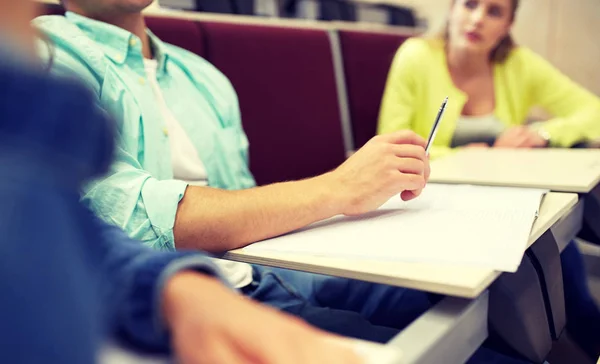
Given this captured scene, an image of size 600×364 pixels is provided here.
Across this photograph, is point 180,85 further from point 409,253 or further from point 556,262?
point 556,262

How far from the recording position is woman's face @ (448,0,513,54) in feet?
5.83

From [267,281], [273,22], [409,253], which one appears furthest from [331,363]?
[273,22]

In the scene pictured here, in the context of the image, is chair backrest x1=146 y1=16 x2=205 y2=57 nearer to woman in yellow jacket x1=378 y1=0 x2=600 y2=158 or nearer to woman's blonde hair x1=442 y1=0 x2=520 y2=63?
woman in yellow jacket x1=378 y1=0 x2=600 y2=158

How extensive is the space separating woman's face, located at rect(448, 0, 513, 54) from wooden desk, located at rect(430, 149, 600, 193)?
539mm

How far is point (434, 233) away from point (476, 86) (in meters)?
1.34

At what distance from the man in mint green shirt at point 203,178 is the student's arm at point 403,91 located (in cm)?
70

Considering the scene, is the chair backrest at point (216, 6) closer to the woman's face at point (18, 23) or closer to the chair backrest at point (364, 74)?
the chair backrest at point (364, 74)

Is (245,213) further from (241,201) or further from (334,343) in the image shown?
(334,343)

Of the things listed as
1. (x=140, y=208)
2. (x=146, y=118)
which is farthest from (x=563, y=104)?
(x=140, y=208)

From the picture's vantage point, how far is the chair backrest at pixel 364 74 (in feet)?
6.79

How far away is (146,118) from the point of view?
0.94 m

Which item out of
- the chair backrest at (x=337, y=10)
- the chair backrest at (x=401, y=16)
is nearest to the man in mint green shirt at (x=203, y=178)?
the chair backrest at (x=337, y=10)

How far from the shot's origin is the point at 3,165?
269 millimetres

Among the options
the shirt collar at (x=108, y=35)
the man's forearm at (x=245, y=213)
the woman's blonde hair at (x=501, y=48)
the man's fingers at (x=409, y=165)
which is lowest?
the woman's blonde hair at (x=501, y=48)
